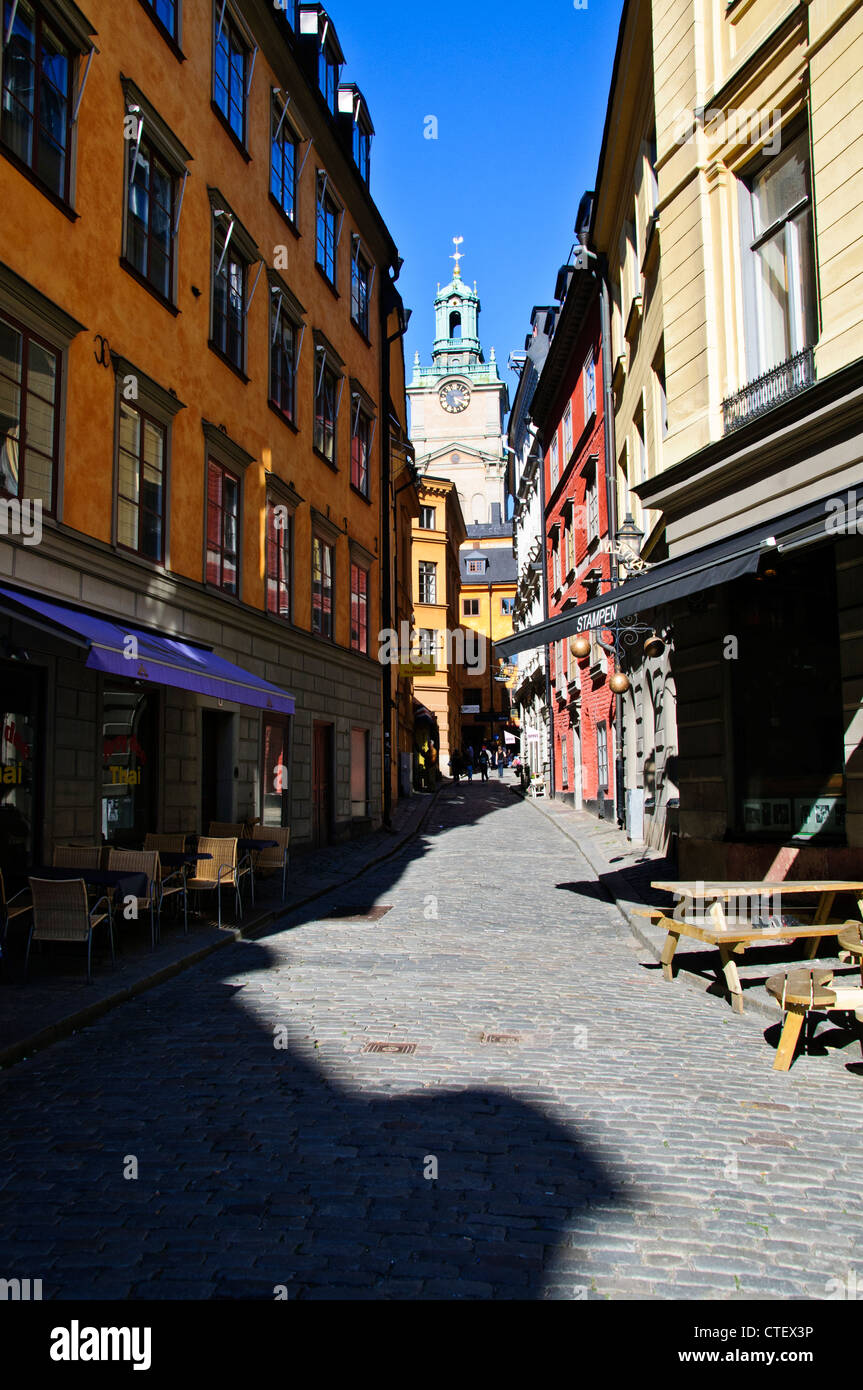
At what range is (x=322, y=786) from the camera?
2038 centimetres

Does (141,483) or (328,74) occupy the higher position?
(328,74)

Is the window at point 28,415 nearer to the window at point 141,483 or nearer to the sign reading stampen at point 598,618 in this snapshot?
the window at point 141,483

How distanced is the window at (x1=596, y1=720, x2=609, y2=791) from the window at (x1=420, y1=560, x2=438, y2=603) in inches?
966

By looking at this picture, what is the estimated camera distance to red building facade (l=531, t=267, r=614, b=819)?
23391 mm

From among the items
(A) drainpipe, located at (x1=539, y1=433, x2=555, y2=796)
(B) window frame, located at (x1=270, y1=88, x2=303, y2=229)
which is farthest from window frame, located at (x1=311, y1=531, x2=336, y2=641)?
(A) drainpipe, located at (x1=539, y1=433, x2=555, y2=796)

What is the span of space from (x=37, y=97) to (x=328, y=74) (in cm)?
1314

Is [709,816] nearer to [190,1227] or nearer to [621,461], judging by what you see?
[190,1227]

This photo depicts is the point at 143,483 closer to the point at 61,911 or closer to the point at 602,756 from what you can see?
the point at 61,911

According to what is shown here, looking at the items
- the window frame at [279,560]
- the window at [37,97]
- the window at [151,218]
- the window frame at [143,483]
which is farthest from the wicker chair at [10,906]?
the window frame at [279,560]

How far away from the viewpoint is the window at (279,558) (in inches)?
666

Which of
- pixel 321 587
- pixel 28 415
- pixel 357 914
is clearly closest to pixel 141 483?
pixel 28 415

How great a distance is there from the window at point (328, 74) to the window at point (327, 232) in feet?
5.92
